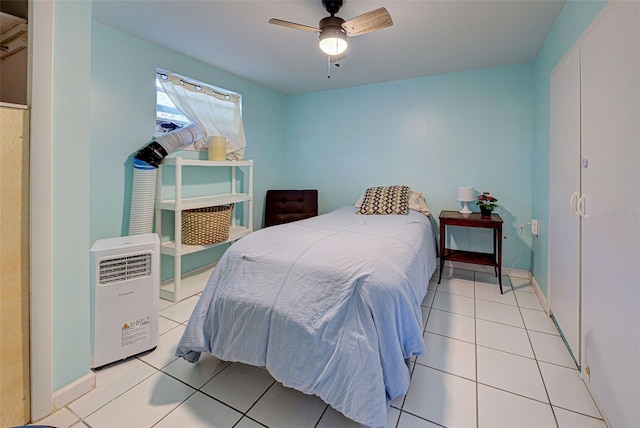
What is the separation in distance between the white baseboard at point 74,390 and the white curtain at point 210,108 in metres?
2.37

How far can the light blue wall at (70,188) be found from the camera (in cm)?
136

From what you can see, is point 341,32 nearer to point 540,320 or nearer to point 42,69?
point 42,69

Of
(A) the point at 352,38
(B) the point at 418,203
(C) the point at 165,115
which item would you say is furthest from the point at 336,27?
(B) the point at 418,203

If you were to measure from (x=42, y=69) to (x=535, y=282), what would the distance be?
12.7 ft

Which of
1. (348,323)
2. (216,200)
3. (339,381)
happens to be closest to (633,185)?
(348,323)

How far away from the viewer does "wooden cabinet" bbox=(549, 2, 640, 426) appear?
111 centimetres

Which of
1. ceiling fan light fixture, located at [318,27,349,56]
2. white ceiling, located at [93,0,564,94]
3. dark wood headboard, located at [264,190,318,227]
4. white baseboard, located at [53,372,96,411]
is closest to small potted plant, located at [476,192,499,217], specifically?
white ceiling, located at [93,0,564,94]

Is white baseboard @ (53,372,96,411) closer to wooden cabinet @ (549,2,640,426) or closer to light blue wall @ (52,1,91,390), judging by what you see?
light blue wall @ (52,1,91,390)

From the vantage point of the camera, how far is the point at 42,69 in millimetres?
1277

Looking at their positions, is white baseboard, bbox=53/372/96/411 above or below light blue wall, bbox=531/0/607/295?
below

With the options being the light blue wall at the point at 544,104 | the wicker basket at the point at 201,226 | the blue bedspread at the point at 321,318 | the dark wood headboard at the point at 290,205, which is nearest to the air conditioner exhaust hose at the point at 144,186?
the wicker basket at the point at 201,226

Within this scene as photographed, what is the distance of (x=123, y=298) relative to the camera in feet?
5.81

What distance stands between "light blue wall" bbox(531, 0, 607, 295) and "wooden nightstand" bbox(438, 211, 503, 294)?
0.32 metres

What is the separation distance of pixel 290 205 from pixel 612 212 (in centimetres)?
326
